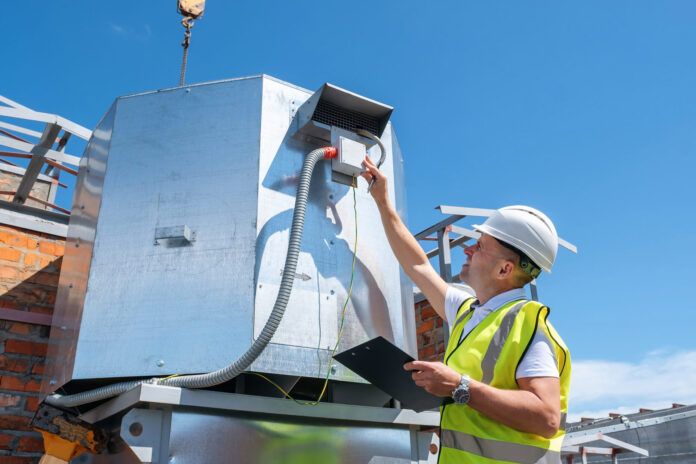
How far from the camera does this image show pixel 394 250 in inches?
95.0

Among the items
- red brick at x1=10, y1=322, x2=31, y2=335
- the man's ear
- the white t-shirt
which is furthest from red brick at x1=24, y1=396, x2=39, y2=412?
the man's ear

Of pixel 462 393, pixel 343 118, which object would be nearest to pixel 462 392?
pixel 462 393

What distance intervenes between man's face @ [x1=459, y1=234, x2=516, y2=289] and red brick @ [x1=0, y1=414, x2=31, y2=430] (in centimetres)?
215

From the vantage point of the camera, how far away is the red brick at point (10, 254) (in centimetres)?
298

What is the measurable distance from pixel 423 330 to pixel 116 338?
281 centimetres

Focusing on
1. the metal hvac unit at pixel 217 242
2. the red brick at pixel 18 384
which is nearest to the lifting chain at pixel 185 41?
the metal hvac unit at pixel 217 242

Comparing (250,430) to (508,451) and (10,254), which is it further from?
(10,254)

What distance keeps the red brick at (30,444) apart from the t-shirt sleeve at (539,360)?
2266mm

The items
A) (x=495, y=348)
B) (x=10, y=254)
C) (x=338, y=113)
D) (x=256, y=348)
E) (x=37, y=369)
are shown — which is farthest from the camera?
(x=10, y=254)

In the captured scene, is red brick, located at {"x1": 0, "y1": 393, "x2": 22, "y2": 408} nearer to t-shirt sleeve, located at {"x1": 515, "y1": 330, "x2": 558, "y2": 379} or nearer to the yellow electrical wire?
the yellow electrical wire

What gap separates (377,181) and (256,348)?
3.01 feet

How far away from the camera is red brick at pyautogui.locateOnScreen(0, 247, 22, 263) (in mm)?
2977

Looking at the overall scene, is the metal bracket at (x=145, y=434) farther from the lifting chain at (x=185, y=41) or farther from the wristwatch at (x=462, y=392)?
the lifting chain at (x=185, y=41)

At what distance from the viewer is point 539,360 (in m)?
1.55
